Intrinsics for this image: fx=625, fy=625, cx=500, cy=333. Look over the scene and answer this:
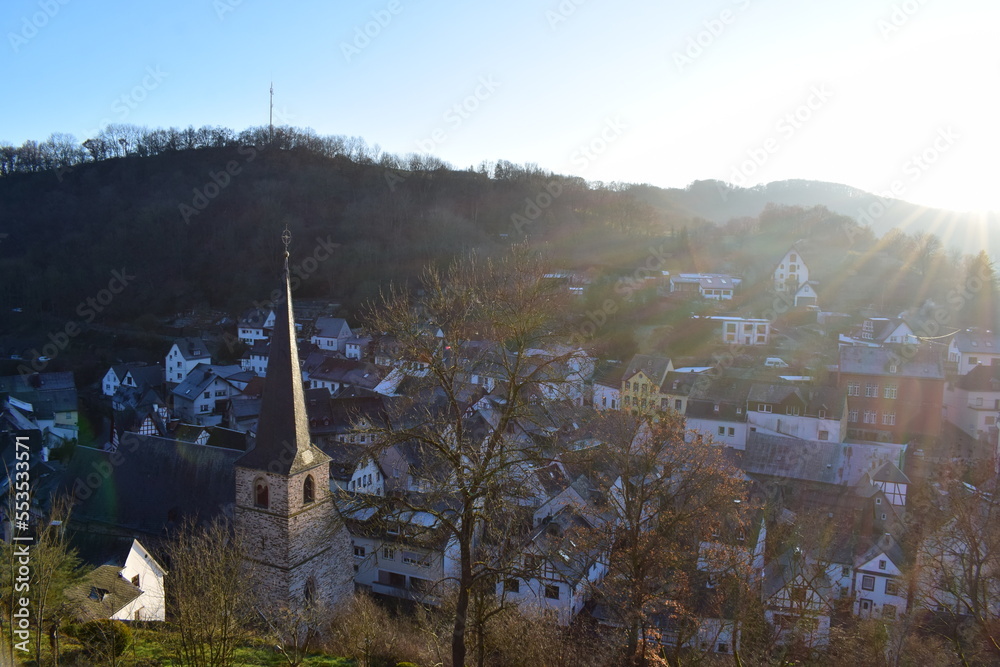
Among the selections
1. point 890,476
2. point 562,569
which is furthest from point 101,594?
point 890,476

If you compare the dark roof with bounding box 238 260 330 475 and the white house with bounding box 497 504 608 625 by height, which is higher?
the dark roof with bounding box 238 260 330 475

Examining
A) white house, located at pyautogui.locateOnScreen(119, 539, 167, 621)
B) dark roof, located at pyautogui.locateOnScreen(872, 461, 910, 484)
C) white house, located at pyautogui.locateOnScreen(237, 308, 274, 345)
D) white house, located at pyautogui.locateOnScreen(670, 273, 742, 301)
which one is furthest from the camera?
white house, located at pyautogui.locateOnScreen(237, 308, 274, 345)

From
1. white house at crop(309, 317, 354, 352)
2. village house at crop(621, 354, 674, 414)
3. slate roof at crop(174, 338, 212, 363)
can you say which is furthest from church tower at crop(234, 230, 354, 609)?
slate roof at crop(174, 338, 212, 363)

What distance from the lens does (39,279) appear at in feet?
202

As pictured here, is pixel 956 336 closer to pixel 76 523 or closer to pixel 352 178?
Answer: pixel 76 523

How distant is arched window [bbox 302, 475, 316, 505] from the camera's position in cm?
1403

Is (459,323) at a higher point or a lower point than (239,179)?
lower

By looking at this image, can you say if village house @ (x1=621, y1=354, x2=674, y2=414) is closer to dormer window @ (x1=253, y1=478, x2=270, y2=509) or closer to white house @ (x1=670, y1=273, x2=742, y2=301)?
white house @ (x1=670, y1=273, x2=742, y2=301)

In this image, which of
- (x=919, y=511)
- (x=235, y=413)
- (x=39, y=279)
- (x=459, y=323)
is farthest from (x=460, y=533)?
(x=39, y=279)

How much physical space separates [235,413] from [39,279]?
41322mm

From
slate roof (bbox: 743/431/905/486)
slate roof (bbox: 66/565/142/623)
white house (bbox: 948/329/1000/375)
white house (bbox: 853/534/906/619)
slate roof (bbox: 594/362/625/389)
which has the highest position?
white house (bbox: 948/329/1000/375)

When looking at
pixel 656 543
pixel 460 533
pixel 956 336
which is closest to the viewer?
pixel 460 533

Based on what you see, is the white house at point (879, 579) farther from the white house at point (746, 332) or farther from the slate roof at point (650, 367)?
the white house at point (746, 332)

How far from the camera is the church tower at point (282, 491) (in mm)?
13531
